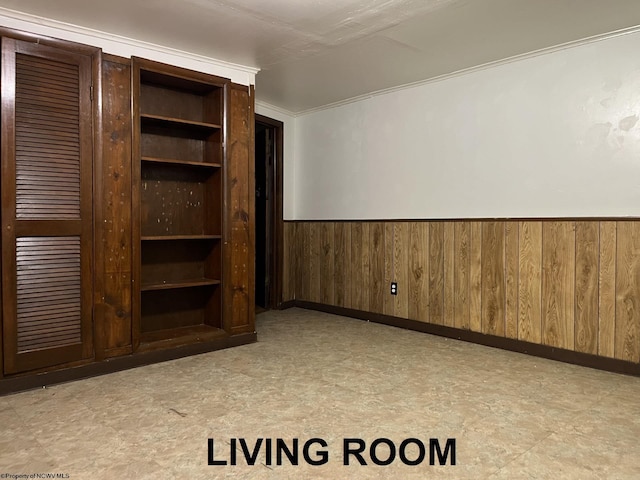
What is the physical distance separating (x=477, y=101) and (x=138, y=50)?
2726mm

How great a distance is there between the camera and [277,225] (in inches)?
211

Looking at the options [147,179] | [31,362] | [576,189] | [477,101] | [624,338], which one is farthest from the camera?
[477,101]

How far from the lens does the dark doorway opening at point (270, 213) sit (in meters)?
5.31

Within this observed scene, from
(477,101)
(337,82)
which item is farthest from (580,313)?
(337,82)

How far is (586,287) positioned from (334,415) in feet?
6.97

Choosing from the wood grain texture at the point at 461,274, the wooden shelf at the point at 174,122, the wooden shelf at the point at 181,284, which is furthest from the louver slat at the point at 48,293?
the wood grain texture at the point at 461,274

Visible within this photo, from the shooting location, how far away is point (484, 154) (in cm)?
382

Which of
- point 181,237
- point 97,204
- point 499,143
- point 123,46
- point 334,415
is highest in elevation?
point 123,46

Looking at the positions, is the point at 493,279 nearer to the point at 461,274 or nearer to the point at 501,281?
the point at 501,281

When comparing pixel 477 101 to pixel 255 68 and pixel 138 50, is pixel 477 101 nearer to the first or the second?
pixel 255 68

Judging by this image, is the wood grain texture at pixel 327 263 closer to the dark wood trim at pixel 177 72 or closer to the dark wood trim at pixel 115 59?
the dark wood trim at pixel 177 72

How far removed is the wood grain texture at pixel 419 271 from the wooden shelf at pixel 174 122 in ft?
6.72

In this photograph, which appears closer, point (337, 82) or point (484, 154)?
point (484, 154)

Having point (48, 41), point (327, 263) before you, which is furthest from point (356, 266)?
point (48, 41)
